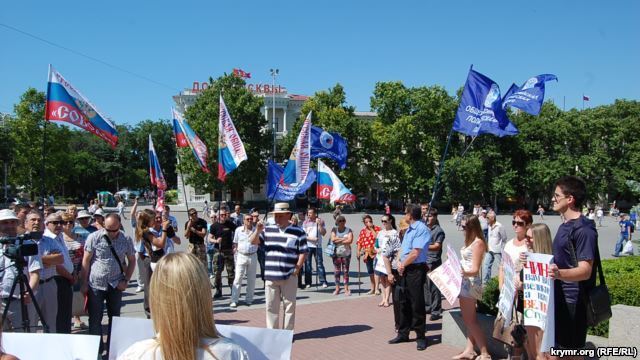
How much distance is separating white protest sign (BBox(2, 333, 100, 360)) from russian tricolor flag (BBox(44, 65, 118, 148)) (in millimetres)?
8035

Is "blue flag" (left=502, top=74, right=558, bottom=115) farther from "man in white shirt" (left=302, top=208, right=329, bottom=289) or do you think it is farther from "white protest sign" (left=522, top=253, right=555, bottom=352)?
"white protest sign" (left=522, top=253, right=555, bottom=352)

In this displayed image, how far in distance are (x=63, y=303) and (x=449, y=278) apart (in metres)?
4.65

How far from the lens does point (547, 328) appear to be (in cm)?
396

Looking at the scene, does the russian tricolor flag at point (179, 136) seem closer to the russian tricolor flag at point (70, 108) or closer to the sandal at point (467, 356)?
the russian tricolor flag at point (70, 108)

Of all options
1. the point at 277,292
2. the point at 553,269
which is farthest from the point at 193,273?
the point at 277,292

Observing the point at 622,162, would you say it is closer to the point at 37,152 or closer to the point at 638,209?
the point at 638,209

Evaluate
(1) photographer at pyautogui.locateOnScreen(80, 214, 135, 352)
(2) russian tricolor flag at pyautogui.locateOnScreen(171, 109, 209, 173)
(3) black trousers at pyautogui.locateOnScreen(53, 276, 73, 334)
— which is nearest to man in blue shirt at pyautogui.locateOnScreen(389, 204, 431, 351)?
(1) photographer at pyautogui.locateOnScreen(80, 214, 135, 352)

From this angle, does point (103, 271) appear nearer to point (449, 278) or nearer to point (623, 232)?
point (449, 278)

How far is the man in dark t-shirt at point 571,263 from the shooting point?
3.89 meters

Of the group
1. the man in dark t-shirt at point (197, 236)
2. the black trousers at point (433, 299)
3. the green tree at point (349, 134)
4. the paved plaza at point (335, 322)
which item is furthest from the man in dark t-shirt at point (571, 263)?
the green tree at point (349, 134)

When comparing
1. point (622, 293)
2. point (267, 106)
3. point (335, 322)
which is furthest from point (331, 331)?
point (267, 106)

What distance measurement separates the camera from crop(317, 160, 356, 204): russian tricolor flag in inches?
535

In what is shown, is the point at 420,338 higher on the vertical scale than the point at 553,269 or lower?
lower

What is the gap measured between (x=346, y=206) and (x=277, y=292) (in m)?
52.4
